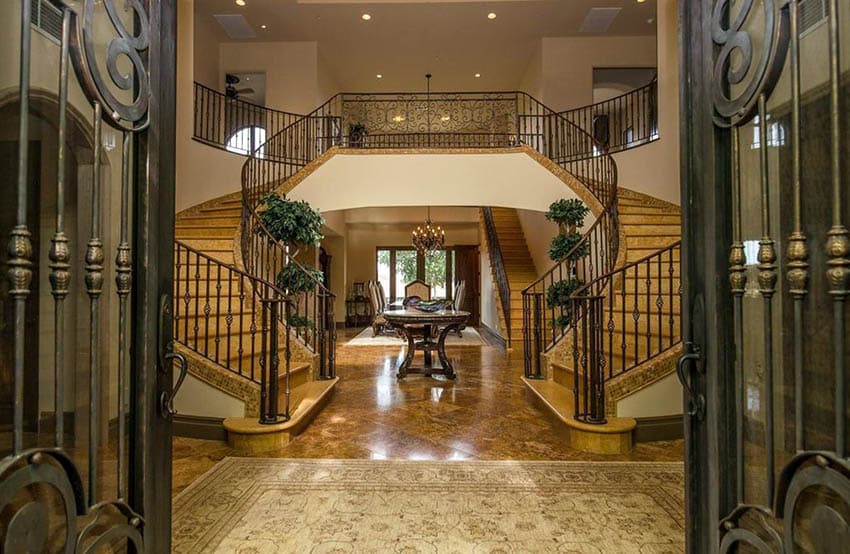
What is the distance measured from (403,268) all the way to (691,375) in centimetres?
1302

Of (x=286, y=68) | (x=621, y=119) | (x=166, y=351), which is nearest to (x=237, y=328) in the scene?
(x=166, y=351)

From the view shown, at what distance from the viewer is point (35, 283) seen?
0.89m

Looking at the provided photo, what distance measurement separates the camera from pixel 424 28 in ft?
29.4

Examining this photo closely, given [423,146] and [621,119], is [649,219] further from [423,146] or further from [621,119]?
[621,119]

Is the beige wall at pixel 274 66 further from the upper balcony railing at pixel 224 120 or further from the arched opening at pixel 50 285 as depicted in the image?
the arched opening at pixel 50 285

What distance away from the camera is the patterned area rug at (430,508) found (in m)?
2.03

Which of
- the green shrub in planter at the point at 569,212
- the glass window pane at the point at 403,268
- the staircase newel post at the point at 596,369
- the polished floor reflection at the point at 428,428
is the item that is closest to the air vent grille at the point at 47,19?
the polished floor reflection at the point at 428,428

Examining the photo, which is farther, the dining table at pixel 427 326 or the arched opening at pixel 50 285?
the dining table at pixel 427 326

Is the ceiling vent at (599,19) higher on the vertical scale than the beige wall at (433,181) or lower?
higher

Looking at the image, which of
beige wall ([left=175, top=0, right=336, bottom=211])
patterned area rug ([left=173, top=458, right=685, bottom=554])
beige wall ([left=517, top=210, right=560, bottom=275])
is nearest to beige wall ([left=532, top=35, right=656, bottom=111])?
beige wall ([left=517, top=210, right=560, bottom=275])

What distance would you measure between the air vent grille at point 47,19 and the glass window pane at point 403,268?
518 inches

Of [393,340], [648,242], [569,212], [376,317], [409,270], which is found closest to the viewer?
[648,242]

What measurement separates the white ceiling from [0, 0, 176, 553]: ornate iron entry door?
8.31m

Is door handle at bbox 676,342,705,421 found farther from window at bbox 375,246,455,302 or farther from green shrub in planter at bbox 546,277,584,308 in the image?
window at bbox 375,246,455,302
